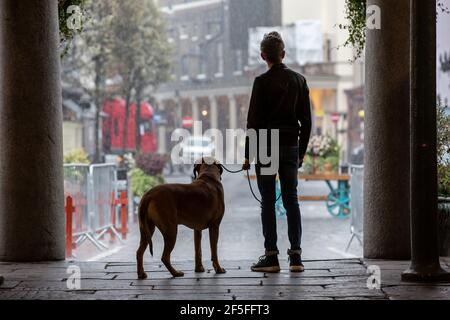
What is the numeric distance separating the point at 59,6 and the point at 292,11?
4267cm

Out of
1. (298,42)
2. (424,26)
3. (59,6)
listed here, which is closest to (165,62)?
(298,42)

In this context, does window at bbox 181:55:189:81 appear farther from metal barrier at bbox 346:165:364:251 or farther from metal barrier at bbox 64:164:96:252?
Result: metal barrier at bbox 64:164:96:252

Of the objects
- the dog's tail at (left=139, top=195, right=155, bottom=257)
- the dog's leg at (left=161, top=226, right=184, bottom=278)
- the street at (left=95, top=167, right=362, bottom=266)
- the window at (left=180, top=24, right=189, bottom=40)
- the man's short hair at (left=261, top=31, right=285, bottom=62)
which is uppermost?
the window at (left=180, top=24, right=189, bottom=40)

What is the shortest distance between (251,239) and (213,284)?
7.73 meters

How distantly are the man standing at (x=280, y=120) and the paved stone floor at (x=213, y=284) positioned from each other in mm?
494

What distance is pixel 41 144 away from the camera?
880cm

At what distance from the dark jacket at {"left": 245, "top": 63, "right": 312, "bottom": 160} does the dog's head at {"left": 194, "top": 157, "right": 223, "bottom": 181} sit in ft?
0.93

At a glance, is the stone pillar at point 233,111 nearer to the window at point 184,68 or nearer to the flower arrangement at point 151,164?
the window at point 184,68

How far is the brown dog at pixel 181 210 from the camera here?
7297 mm

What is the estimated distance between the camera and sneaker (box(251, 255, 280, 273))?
7.91 m

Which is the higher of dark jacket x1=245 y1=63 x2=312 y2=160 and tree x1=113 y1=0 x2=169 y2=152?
tree x1=113 y1=0 x2=169 y2=152

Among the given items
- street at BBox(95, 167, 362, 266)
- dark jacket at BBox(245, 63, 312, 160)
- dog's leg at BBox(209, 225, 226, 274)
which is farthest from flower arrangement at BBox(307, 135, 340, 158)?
dog's leg at BBox(209, 225, 226, 274)
